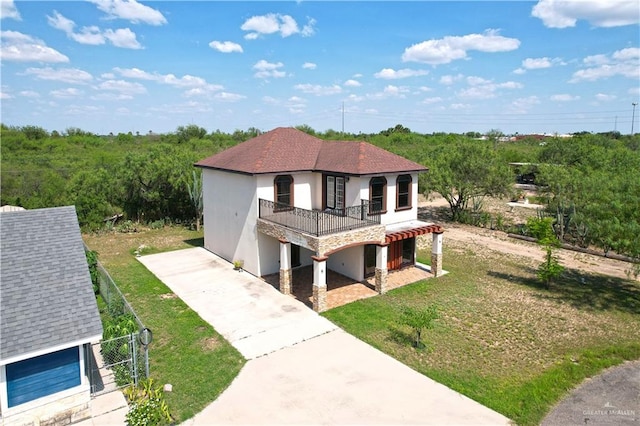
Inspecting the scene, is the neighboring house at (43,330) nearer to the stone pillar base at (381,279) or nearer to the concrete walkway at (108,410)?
the concrete walkway at (108,410)

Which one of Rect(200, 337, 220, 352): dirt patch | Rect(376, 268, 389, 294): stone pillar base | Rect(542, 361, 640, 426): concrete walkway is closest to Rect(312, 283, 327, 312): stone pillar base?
Rect(376, 268, 389, 294): stone pillar base

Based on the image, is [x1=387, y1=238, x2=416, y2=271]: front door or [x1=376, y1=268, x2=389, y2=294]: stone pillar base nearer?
[x1=376, y1=268, x2=389, y2=294]: stone pillar base

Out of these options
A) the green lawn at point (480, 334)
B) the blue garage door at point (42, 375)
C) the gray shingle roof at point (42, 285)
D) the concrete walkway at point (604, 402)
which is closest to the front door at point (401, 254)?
the green lawn at point (480, 334)

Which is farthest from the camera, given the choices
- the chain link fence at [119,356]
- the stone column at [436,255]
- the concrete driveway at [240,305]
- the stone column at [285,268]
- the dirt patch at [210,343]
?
the stone column at [436,255]

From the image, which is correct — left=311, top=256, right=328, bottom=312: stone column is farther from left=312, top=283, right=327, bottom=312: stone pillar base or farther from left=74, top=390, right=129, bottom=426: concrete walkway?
left=74, top=390, right=129, bottom=426: concrete walkway

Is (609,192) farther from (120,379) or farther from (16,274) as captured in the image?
(16,274)
